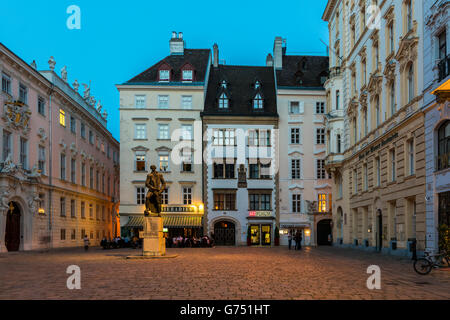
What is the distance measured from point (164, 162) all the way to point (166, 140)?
227 centimetres

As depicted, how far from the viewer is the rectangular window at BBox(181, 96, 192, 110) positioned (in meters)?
55.8

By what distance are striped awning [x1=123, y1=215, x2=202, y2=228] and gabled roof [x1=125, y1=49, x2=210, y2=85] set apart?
14.2m

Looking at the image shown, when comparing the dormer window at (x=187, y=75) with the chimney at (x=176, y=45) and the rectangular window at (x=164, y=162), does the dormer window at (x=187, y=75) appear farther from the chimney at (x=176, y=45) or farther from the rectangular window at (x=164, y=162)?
the rectangular window at (x=164, y=162)

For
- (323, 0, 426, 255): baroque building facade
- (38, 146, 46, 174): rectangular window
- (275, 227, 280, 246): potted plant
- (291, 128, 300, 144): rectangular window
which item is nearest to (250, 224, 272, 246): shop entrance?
(275, 227, 280, 246): potted plant

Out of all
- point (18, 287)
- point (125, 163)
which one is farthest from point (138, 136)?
point (18, 287)

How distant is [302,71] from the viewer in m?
58.3

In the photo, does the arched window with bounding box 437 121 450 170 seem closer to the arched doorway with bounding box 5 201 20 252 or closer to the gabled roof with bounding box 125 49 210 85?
the arched doorway with bounding box 5 201 20 252

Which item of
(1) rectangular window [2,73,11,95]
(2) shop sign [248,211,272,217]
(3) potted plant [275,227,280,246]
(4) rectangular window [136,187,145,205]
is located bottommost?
(3) potted plant [275,227,280,246]

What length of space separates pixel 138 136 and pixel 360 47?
2572 cm

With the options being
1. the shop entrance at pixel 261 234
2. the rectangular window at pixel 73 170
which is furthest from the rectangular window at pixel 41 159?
the shop entrance at pixel 261 234

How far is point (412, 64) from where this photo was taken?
1095 inches

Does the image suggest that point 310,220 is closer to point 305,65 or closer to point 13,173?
point 305,65

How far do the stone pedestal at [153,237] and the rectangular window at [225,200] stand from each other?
26.7m

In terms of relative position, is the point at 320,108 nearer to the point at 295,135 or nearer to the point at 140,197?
the point at 295,135
